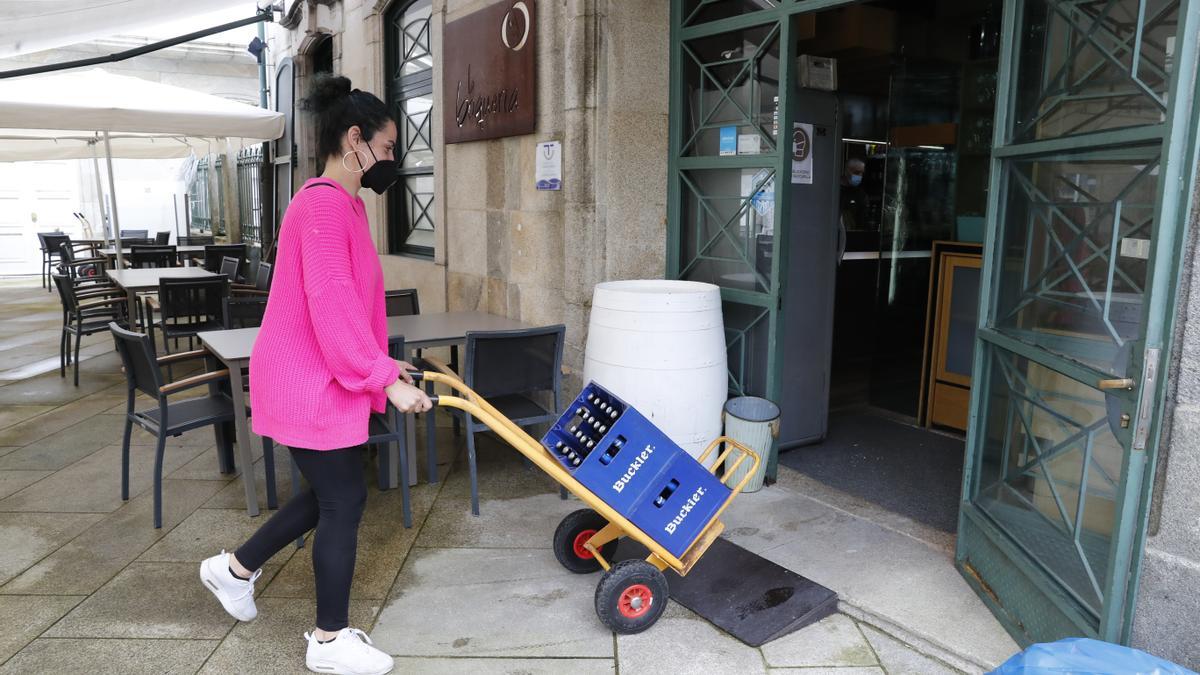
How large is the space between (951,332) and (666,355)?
2477 mm

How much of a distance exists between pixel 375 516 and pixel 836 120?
10.9ft

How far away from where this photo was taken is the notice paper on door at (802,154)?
4.49m

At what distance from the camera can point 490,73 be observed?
5441 millimetres

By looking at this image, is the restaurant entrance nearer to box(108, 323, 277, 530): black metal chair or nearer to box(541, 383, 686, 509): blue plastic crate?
box(541, 383, 686, 509): blue plastic crate

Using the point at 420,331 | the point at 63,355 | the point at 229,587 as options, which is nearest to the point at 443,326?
the point at 420,331

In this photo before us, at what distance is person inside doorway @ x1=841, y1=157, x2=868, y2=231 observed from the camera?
5.88 metres

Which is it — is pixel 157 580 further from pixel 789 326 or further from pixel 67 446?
pixel 789 326

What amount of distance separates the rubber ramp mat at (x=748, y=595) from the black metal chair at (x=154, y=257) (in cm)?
842

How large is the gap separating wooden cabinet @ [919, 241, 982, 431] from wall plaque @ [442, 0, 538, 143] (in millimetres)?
2789

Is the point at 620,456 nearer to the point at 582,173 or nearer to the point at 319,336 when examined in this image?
the point at 319,336

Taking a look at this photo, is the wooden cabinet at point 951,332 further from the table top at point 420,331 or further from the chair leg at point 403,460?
the chair leg at point 403,460

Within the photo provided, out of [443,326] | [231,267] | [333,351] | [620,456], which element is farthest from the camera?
[231,267]

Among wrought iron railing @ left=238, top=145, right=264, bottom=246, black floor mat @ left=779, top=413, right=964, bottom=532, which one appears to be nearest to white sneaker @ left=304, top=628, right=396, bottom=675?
black floor mat @ left=779, top=413, right=964, bottom=532

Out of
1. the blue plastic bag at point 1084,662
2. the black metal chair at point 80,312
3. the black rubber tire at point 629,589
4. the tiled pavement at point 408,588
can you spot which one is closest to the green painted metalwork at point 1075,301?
the tiled pavement at point 408,588
